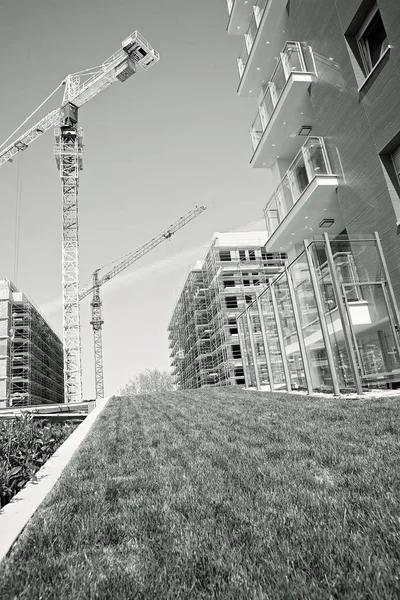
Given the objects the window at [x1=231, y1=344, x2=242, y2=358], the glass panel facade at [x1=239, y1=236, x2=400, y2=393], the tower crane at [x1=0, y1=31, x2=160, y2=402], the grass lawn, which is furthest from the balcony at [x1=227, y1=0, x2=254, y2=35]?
the tower crane at [x1=0, y1=31, x2=160, y2=402]

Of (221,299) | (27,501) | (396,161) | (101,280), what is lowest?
(27,501)

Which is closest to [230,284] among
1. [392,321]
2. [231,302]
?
[231,302]

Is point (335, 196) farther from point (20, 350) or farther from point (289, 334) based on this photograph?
point (20, 350)

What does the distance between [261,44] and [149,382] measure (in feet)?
255

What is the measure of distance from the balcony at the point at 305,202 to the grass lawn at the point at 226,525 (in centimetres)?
697

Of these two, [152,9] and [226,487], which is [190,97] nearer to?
[152,9]

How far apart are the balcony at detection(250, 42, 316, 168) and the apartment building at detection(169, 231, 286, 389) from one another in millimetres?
21567

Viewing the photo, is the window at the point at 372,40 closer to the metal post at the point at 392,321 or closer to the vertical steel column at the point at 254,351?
the metal post at the point at 392,321

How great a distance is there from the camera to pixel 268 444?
3695 millimetres

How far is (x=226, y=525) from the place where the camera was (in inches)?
76.6

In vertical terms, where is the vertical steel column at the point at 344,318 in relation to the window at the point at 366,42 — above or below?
below

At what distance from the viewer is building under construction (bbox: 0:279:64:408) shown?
38469 mm

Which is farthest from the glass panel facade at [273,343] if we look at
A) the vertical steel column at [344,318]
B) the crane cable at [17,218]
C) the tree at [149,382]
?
the tree at [149,382]

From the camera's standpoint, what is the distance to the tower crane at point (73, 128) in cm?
4391
